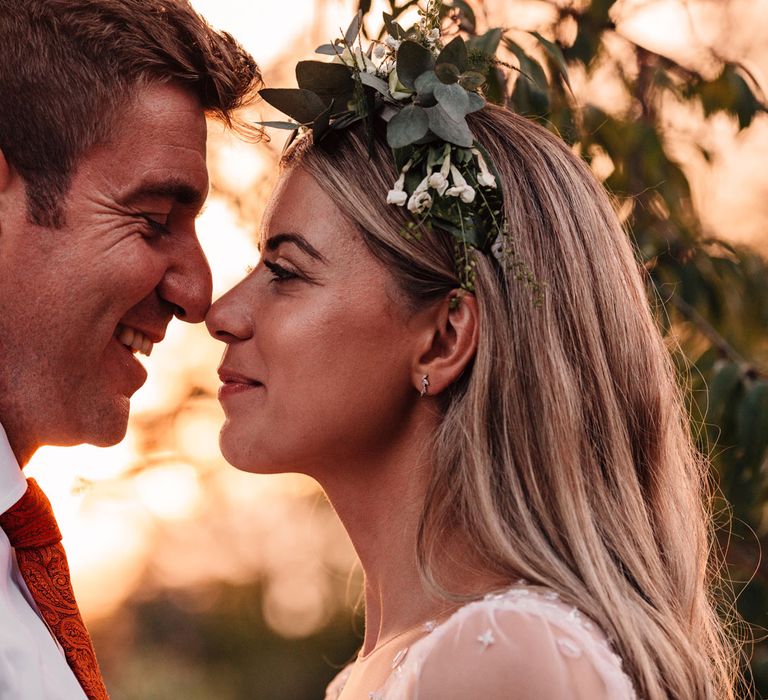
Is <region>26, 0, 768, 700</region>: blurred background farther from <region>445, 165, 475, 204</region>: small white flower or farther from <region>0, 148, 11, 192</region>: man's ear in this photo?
<region>0, 148, 11, 192</region>: man's ear

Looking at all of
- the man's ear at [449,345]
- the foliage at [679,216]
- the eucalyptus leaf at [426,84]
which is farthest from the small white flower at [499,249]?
the foliage at [679,216]

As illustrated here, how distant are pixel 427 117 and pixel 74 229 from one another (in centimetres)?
96

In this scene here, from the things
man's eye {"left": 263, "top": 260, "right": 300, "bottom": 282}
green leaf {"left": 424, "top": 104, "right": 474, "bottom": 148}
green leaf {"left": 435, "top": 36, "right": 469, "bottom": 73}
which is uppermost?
green leaf {"left": 435, "top": 36, "right": 469, "bottom": 73}

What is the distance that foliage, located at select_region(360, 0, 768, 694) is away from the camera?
3666 mm

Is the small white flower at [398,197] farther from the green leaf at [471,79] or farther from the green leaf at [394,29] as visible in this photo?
the green leaf at [394,29]

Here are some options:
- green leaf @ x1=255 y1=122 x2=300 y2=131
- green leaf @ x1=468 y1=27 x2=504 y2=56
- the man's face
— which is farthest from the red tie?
green leaf @ x1=468 y1=27 x2=504 y2=56

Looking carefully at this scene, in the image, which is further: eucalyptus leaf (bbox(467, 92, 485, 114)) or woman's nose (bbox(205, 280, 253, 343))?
woman's nose (bbox(205, 280, 253, 343))

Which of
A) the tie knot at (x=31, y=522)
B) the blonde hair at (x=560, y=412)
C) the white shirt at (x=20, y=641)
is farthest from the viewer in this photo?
the tie knot at (x=31, y=522)

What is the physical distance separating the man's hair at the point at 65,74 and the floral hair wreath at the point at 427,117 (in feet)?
1.24

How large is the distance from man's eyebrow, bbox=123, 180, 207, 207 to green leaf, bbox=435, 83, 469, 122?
28.8 inches

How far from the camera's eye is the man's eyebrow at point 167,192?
3.13 m

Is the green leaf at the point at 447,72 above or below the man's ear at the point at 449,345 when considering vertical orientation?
above

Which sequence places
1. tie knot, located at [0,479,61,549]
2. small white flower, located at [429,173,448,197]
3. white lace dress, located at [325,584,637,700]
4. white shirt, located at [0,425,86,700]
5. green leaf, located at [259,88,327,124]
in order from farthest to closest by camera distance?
green leaf, located at [259,88,327,124] → tie knot, located at [0,479,61,549] → small white flower, located at [429,173,448,197] → white shirt, located at [0,425,86,700] → white lace dress, located at [325,584,637,700]

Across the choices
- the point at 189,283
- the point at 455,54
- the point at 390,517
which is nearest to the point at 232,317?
the point at 189,283
